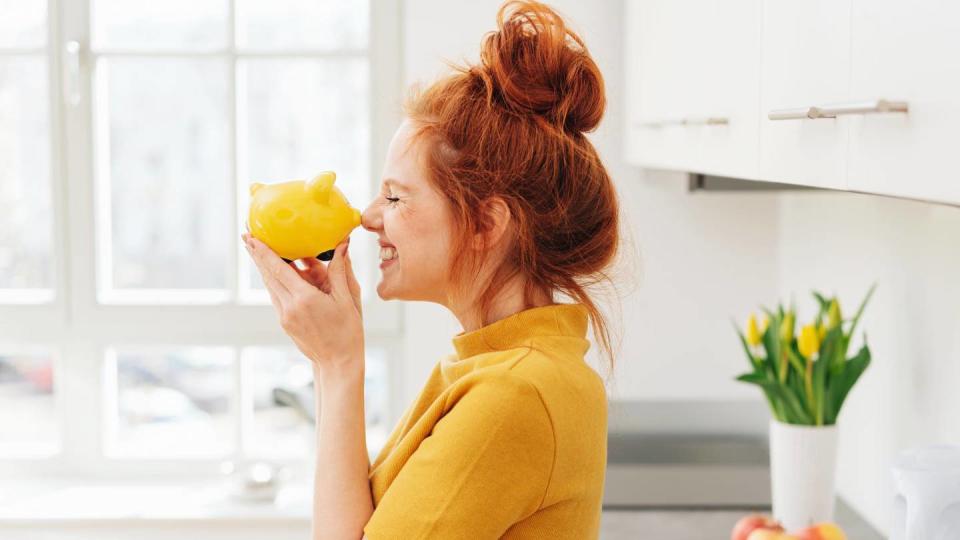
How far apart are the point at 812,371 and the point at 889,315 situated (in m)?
0.17

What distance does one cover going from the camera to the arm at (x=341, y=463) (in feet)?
3.48

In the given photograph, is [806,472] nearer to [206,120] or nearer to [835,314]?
[835,314]

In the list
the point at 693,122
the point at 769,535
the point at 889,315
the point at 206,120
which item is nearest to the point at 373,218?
the point at 693,122

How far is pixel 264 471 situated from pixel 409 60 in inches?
36.9

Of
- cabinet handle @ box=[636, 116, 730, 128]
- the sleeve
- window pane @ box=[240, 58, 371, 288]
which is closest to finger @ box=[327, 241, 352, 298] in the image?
the sleeve

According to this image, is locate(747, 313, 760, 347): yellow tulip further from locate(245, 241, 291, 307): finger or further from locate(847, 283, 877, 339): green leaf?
locate(245, 241, 291, 307): finger

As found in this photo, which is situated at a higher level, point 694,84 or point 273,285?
point 694,84

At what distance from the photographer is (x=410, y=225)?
Answer: 43.3 inches

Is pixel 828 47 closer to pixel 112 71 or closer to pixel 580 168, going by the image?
pixel 580 168

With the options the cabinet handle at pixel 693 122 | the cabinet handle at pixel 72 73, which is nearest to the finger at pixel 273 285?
the cabinet handle at pixel 693 122

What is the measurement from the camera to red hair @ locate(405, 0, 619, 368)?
108 cm

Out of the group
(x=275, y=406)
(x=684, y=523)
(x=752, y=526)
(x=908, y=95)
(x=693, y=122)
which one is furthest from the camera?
(x=275, y=406)

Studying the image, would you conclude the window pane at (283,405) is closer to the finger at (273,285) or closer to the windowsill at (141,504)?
the windowsill at (141,504)

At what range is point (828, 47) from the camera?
1.12 m
